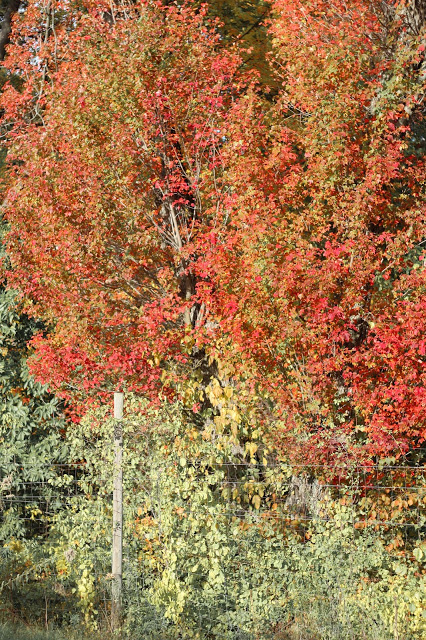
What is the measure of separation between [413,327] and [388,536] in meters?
2.29

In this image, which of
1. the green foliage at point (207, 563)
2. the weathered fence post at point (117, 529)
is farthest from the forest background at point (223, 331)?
the weathered fence post at point (117, 529)

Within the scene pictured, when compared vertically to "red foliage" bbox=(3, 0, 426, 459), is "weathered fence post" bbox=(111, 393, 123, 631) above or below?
below

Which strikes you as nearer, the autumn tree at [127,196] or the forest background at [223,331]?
the forest background at [223,331]

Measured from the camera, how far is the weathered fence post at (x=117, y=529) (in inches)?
302

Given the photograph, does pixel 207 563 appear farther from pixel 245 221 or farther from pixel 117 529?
pixel 245 221

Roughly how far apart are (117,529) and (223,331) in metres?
2.91

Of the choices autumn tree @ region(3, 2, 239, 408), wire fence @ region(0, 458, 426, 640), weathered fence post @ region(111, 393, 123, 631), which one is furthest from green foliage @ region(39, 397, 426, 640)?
autumn tree @ region(3, 2, 239, 408)

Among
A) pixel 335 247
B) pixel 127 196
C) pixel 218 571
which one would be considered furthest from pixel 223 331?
pixel 218 571

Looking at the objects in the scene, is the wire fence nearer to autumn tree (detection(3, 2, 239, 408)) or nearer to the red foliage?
the red foliage

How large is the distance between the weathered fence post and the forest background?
0.16 metres

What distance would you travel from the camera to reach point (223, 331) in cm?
996

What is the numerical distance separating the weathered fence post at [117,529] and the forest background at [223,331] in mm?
163

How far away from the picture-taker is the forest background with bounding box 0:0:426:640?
7.91 m

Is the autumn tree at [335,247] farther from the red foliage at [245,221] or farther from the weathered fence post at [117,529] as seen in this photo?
the weathered fence post at [117,529]
